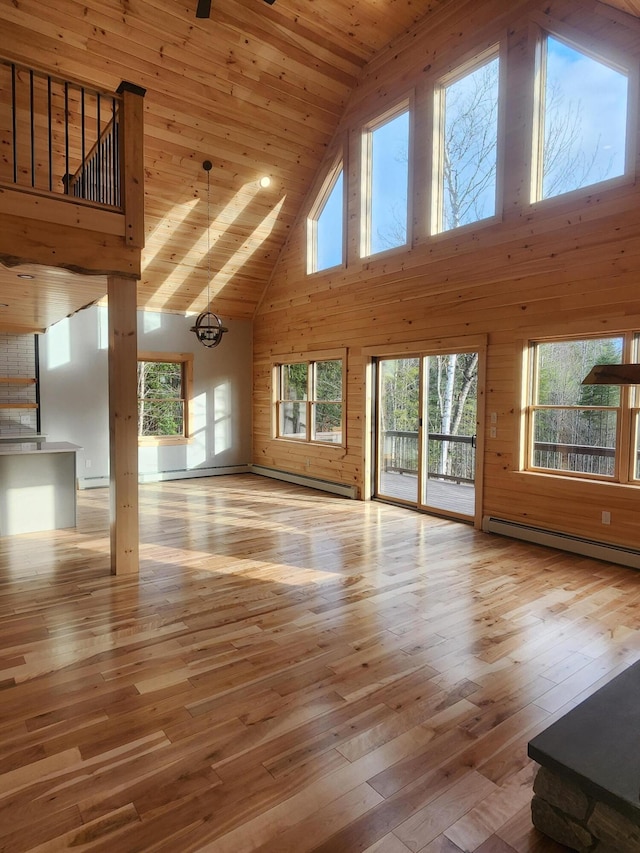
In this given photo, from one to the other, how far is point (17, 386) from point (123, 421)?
449cm

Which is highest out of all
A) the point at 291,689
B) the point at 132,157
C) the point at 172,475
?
the point at 132,157

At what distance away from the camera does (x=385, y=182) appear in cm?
Result: 677

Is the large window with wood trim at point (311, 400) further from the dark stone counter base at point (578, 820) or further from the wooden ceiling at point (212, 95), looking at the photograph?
the dark stone counter base at point (578, 820)

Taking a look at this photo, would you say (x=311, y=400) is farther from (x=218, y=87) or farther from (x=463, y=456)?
(x=218, y=87)

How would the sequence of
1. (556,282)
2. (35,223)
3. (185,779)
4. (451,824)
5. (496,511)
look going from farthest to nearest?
(496,511), (556,282), (35,223), (185,779), (451,824)

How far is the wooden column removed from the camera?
13.3ft

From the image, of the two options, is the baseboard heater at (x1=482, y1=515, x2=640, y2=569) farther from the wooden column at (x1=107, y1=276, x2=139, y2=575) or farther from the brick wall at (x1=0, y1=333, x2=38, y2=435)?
the brick wall at (x1=0, y1=333, x2=38, y2=435)

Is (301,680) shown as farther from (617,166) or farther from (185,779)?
(617,166)

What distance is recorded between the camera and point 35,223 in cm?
365

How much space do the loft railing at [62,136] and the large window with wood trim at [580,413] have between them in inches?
165

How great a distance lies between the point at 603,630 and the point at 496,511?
2345 millimetres

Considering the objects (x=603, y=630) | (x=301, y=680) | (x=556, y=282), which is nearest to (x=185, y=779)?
(x=301, y=680)

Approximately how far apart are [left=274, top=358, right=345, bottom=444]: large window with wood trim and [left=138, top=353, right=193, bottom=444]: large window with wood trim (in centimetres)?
163

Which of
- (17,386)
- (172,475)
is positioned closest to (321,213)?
(172,475)
